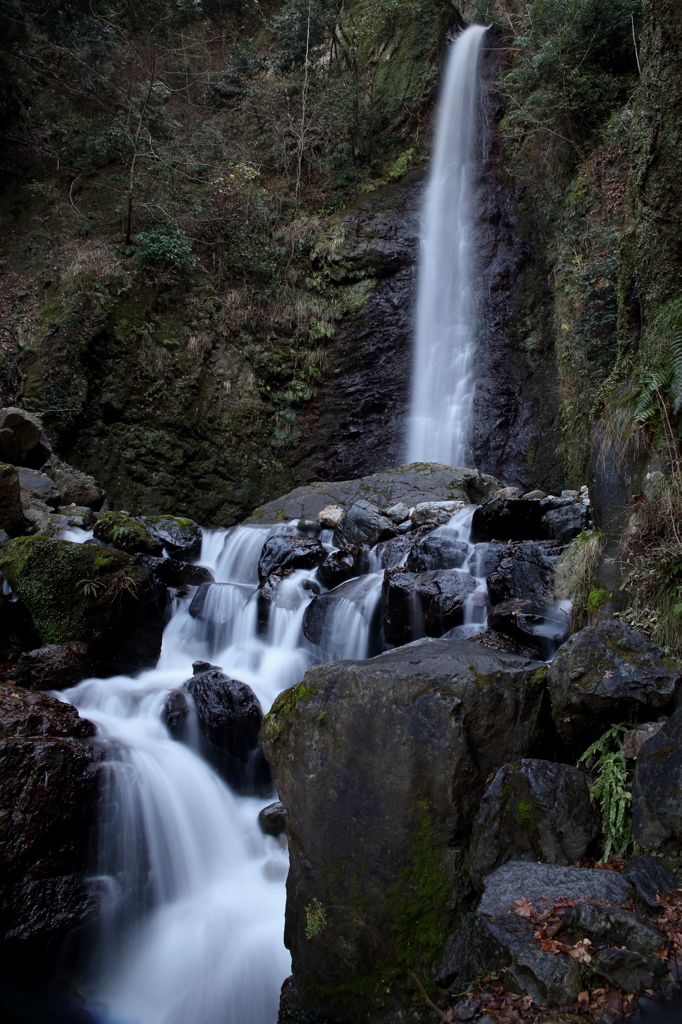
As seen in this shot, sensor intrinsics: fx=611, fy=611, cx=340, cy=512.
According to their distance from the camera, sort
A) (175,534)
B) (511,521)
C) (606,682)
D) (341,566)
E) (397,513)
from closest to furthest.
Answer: (606,682) → (511,521) → (341,566) → (397,513) → (175,534)

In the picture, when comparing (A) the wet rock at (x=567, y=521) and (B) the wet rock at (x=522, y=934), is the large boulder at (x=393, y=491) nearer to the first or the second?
(A) the wet rock at (x=567, y=521)

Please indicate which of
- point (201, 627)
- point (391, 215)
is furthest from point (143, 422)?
point (391, 215)

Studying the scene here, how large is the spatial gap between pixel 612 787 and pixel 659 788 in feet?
1.01

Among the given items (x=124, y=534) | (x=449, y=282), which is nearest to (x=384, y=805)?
(x=124, y=534)

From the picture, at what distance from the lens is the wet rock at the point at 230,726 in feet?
17.6

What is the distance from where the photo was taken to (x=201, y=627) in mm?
7789

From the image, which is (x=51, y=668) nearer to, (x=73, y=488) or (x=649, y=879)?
(x=649, y=879)

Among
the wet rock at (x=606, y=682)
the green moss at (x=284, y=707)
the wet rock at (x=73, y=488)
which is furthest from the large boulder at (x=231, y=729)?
the wet rock at (x=73, y=488)

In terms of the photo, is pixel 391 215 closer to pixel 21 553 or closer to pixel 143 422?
pixel 143 422

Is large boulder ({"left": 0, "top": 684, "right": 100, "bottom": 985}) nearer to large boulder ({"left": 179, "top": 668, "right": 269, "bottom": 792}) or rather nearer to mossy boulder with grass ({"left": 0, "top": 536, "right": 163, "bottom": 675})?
large boulder ({"left": 179, "top": 668, "right": 269, "bottom": 792})

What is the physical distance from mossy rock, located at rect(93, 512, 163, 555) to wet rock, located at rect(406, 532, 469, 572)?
3936 millimetres

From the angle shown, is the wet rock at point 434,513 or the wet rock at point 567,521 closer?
the wet rock at point 567,521

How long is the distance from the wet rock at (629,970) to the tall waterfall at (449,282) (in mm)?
11323

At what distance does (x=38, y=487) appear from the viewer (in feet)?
33.2
